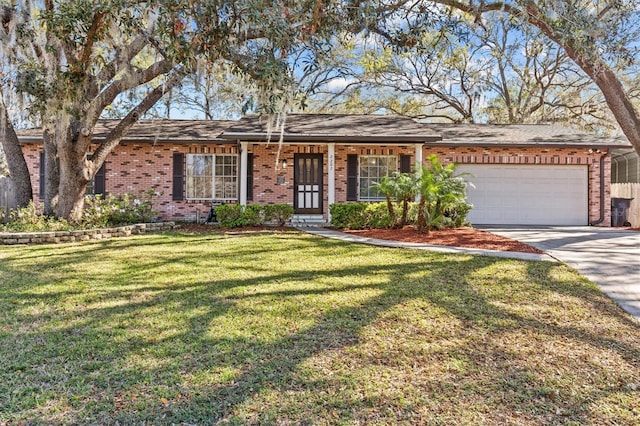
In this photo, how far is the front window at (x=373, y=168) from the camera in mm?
13375

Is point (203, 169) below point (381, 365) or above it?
above

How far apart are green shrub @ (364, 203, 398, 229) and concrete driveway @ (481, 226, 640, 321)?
10.2 ft

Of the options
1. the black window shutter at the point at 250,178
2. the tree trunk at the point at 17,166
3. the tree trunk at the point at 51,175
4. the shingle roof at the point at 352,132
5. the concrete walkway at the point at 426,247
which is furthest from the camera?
the black window shutter at the point at 250,178

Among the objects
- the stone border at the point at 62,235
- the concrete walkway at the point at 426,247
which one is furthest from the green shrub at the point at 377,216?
the stone border at the point at 62,235

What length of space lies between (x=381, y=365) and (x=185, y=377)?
139 centimetres

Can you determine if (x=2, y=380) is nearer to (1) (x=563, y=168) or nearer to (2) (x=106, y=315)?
(2) (x=106, y=315)

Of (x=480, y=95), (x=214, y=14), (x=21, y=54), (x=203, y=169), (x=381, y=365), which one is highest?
(x=480, y=95)

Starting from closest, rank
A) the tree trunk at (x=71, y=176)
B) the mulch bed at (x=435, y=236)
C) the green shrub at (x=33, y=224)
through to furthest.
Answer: the mulch bed at (x=435, y=236)
the green shrub at (x=33, y=224)
the tree trunk at (x=71, y=176)

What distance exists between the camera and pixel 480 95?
22.3 metres

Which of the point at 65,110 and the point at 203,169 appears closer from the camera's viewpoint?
the point at 65,110

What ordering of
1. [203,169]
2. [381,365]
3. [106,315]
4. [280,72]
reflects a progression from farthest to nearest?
[203,169] < [280,72] < [106,315] < [381,365]

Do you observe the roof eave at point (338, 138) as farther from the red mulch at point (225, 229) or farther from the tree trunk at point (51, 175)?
the tree trunk at point (51, 175)

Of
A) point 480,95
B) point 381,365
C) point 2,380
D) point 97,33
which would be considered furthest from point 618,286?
point 480,95

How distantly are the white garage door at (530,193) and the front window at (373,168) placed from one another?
2464mm
